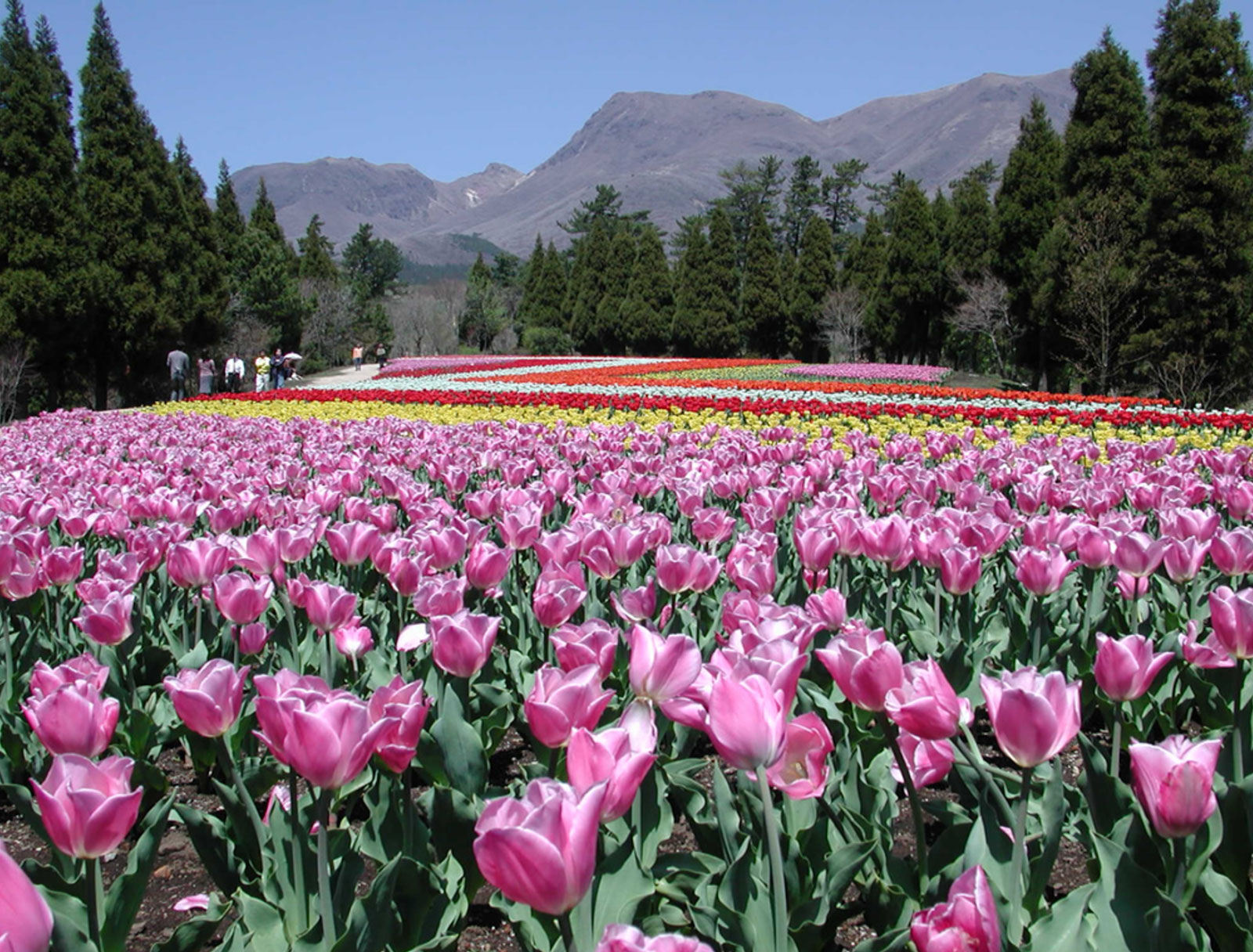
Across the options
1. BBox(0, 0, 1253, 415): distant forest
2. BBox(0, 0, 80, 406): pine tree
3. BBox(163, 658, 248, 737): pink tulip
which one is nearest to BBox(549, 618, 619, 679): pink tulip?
BBox(163, 658, 248, 737): pink tulip

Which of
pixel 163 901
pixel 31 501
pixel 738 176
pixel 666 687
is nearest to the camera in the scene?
pixel 666 687

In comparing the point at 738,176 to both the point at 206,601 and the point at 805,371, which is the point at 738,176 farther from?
the point at 206,601

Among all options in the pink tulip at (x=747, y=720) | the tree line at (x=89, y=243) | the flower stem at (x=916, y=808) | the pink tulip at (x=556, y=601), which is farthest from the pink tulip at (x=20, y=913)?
the tree line at (x=89, y=243)

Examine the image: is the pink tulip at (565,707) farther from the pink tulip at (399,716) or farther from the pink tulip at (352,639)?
the pink tulip at (352,639)

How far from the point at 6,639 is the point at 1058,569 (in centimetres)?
279

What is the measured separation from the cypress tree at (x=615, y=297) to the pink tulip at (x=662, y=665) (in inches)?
1764

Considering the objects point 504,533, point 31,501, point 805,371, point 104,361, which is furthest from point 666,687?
point 805,371

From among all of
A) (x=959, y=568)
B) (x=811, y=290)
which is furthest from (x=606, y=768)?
(x=811, y=290)

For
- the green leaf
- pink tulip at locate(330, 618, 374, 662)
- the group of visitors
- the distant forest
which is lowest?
the green leaf

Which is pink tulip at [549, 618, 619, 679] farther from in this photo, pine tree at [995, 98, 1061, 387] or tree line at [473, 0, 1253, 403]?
pine tree at [995, 98, 1061, 387]

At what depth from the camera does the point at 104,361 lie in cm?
2202

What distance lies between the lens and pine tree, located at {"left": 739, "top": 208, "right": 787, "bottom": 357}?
41750 millimetres

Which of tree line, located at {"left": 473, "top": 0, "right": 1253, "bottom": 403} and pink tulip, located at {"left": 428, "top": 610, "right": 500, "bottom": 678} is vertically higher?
tree line, located at {"left": 473, "top": 0, "right": 1253, "bottom": 403}

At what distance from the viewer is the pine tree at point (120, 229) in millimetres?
21516
